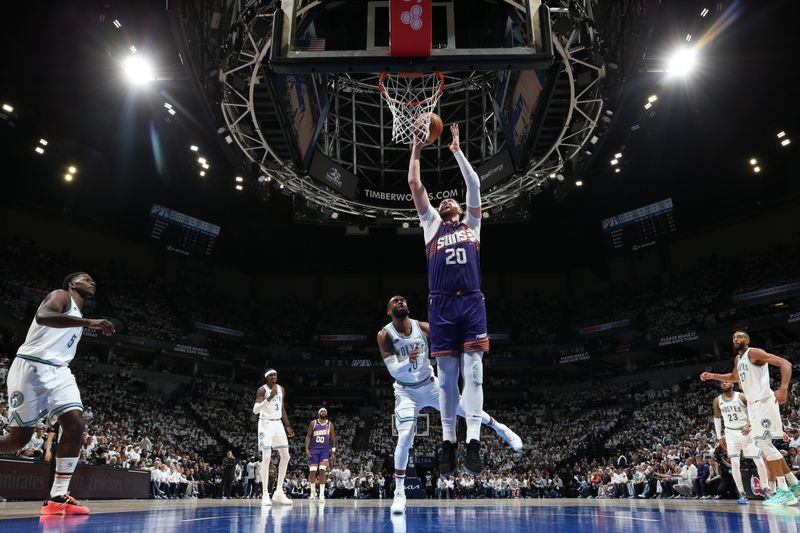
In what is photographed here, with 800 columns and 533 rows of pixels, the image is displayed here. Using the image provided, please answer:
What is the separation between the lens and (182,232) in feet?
109

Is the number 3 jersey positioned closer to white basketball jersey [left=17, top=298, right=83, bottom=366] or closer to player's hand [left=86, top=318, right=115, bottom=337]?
player's hand [left=86, top=318, right=115, bottom=337]

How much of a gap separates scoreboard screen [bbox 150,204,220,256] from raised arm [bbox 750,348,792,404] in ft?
100

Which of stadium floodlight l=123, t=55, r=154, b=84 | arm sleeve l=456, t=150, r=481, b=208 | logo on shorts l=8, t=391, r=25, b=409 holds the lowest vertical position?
logo on shorts l=8, t=391, r=25, b=409

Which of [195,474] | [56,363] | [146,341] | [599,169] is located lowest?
[195,474]

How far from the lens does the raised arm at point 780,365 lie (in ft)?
25.3

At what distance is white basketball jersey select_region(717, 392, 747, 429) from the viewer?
33.3ft

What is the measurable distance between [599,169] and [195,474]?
2025 cm

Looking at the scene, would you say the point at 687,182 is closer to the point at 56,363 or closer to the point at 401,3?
the point at 401,3

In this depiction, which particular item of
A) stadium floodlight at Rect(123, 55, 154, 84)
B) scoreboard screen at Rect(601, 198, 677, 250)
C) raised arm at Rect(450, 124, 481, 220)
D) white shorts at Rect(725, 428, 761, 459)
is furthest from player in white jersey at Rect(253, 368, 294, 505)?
scoreboard screen at Rect(601, 198, 677, 250)

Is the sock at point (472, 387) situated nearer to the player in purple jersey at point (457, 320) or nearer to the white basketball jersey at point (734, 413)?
the player in purple jersey at point (457, 320)

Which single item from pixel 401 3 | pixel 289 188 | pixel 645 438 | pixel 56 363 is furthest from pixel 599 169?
pixel 56 363

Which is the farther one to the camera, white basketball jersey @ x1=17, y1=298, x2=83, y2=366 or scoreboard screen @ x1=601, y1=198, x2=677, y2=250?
scoreboard screen @ x1=601, y1=198, x2=677, y2=250

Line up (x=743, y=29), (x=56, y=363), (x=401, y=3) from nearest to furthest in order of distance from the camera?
(x=56, y=363) → (x=401, y=3) → (x=743, y=29)

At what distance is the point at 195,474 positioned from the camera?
21.2 meters
